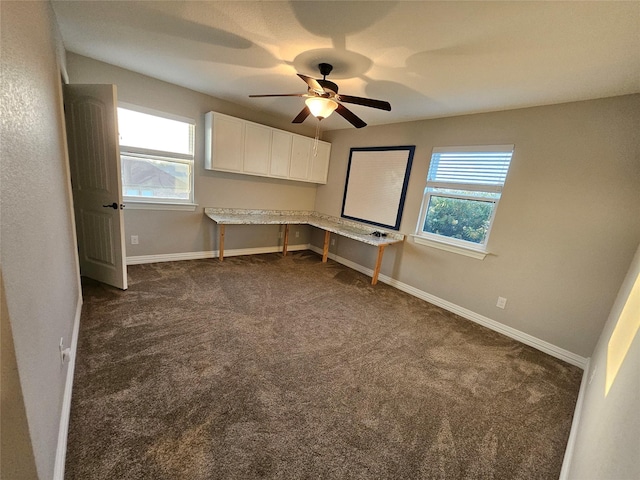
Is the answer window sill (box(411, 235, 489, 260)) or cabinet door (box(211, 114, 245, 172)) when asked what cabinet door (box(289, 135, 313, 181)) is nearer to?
cabinet door (box(211, 114, 245, 172))

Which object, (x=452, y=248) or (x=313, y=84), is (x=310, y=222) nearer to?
(x=452, y=248)

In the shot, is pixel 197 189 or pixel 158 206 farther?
pixel 197 189

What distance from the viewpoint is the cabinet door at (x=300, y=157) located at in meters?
4.40

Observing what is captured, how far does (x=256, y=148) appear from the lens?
13.1 feet

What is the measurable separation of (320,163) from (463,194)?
2.53m

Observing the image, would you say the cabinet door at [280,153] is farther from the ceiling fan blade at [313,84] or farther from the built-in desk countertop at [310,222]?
the ceiling fan blade at [313,84]

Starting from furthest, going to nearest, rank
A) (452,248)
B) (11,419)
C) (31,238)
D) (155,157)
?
(155,157) < (452,248) < (31,238) < (11,419)

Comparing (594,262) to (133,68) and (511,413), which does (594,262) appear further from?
(133,68)

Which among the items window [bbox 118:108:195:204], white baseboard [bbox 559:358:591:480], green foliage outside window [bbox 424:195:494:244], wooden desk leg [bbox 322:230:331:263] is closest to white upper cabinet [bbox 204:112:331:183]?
window [bbox 118:108:195:204]

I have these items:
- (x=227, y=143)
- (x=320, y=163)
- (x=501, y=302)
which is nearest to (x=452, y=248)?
(x=501, y=302)

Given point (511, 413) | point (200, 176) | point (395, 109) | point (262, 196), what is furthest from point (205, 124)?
point (511, 413)

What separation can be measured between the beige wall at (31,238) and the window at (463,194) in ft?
11.8

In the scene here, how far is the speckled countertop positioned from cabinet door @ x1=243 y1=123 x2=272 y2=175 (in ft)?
2.44

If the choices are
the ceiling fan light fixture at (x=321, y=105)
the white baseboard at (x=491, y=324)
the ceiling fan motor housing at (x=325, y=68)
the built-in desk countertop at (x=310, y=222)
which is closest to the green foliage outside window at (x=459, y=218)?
the built-in desk countertop at (x=310, y=222)
